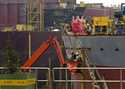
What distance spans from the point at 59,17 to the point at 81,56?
1339 inches

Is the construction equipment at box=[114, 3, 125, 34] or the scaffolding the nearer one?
the construction equipment at box=[114, 3, 125, 34]

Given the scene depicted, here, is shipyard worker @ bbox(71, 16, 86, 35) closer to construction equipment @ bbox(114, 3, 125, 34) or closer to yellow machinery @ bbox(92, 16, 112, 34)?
yellow machinery @ bbox(92, 16, 112, 34)

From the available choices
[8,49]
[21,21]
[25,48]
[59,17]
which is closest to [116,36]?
[8,49]

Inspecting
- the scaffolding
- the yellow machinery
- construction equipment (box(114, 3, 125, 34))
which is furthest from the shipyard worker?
the scaffolding

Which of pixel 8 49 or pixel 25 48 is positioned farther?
pixel 25 48

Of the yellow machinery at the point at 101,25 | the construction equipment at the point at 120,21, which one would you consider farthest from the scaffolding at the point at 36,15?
the yellow machinery at the point at 101,25

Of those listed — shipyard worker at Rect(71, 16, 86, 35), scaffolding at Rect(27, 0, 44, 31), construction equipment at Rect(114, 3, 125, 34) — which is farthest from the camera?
scaffolding at Rect(27, 0, 44, 31)

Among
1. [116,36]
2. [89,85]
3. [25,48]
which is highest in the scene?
[116,36]

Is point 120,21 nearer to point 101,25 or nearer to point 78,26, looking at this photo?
point 101,25

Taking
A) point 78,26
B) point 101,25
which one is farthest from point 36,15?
point 101,25

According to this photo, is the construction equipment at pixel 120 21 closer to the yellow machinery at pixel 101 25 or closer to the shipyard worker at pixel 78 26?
the yellow machinery at pixel 101 25

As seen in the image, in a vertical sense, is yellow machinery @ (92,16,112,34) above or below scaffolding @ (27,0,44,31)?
above

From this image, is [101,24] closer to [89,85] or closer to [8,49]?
[89,85]

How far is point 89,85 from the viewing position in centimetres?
1324
